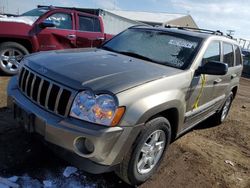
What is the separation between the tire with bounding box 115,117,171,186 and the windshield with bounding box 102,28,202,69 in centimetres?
93

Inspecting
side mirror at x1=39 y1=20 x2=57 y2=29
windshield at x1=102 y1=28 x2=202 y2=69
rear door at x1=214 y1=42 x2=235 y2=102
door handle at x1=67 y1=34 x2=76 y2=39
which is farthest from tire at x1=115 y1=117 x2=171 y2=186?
door handle at x1=67 y1=34 x2=76 y2=39

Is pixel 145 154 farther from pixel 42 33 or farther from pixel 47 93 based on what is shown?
pixel 42 33

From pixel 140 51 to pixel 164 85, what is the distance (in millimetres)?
1088

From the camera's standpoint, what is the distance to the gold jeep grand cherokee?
2.79m

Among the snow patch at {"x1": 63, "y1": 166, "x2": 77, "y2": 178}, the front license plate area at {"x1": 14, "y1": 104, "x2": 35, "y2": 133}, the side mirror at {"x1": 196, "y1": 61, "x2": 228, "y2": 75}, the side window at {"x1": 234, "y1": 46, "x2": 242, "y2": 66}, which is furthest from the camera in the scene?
the side window at {"x1": 234, "y1": 46, "x2": 242, "y2": 66}

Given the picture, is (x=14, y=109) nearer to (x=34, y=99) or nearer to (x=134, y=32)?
(x=34, y=99)

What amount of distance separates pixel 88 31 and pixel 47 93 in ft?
20.4

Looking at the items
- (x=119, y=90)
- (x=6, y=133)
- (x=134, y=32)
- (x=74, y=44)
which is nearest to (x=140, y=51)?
(x=134, y=32)

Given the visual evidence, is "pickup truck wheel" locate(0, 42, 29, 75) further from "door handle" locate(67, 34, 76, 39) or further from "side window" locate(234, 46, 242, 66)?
"side window" locate(234, 46, 242, 66)

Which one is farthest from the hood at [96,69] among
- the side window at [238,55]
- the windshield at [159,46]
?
the side window at [238,55]

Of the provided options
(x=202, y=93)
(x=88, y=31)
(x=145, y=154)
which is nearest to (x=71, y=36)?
(x=88, y=31)

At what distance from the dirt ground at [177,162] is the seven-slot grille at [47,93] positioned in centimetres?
84

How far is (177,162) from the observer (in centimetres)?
421

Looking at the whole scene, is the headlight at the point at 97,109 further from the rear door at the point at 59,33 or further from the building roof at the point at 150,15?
the building roof at the point at 150,15
